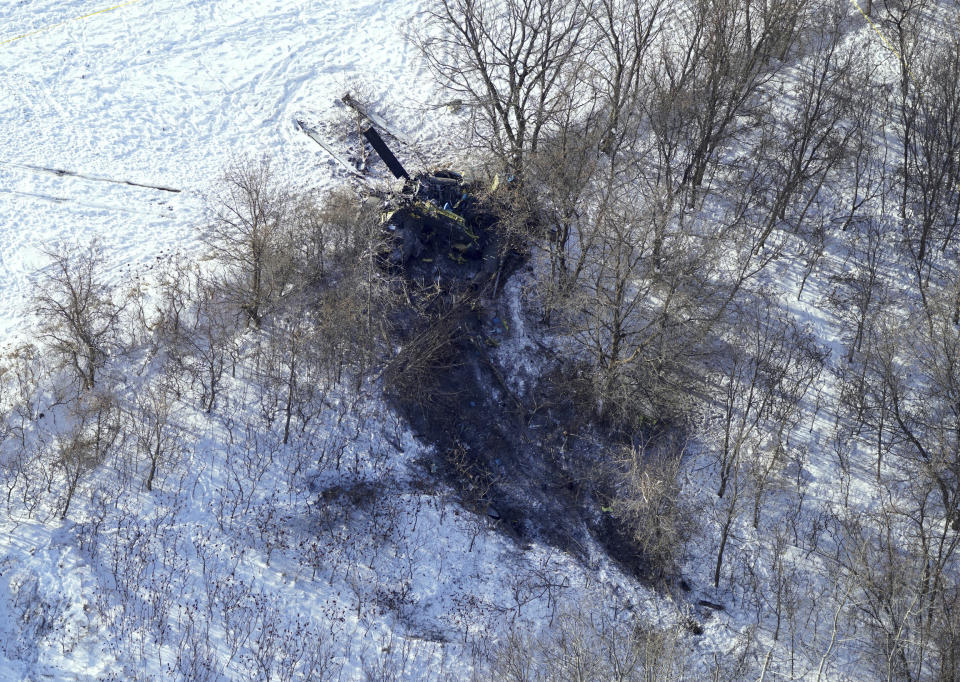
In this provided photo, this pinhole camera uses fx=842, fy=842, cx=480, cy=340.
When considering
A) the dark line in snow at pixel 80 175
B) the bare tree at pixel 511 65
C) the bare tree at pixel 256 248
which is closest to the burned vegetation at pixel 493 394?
the bare tree at pixel 511 65

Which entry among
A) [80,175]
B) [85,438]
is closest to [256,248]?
[85,438]

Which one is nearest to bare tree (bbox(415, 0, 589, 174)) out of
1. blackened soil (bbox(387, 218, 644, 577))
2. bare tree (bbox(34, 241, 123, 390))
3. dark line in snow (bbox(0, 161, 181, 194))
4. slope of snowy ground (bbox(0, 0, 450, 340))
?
slope of snowy ground (bbox(0, 0, 450, 340))

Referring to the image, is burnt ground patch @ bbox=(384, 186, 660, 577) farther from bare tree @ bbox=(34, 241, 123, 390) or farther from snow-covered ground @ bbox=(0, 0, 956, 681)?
bare tree @ bbox=(34, 241, 123, 390)

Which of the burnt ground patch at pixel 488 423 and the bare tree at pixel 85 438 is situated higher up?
the burnt ground patch at pixel 488 423

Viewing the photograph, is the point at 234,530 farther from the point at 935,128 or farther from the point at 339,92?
the point at 935,128

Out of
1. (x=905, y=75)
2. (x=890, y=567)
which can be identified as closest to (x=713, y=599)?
(x=890, y=567)

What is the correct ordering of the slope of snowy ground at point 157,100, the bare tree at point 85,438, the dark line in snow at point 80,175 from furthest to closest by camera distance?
the dark line in snow at point 80,175 < the slope of snowy ground at point 157,100 < the bare tree at point 85,438

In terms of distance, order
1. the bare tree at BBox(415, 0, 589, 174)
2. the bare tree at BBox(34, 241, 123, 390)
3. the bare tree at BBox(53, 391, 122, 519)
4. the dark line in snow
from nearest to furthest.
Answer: the bare tree at BBox(53, 391, 122, 519), the bare tree at BBox(34, 241, 123, 390), the bare tree at BBox(415, 0, 589, 174), the dark line in snow

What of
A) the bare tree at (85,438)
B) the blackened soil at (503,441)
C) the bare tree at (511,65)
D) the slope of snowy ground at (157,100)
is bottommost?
the bare tree at (85,438)

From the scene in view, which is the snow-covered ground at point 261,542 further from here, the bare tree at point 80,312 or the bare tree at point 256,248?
the bare tree at point 256,248

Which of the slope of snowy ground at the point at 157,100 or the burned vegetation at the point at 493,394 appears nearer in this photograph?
the burned vegetation at the point at 493,394

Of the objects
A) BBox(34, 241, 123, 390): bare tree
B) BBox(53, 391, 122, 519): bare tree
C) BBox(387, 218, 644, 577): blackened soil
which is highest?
BBox(387, 218, 644, 577): blackened soil
